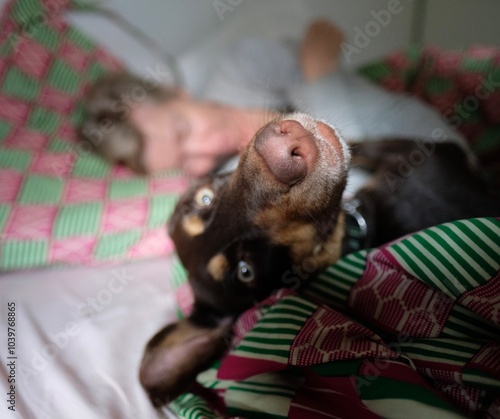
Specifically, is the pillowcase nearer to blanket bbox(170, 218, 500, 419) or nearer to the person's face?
the person's face

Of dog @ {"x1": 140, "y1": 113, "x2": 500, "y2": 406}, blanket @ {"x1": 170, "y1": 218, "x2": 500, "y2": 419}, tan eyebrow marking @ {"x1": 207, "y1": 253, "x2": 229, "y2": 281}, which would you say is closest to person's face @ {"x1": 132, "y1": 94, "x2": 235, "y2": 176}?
dog @ {"x1": 140, "y1": 113, "x2": 500, "y2": 406}

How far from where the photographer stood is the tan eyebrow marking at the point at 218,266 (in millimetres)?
1177

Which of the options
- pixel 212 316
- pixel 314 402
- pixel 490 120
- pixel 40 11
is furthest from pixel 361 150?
pixel 40 11

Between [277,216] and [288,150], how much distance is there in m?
0.23

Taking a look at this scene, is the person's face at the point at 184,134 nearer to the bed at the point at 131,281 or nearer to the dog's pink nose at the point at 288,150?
the bed at the point at 131,281

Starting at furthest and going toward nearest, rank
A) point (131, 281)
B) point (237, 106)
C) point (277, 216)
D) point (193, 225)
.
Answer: point (237, 106) < point (131, 281) < point (193, 225) < point (277, 216)

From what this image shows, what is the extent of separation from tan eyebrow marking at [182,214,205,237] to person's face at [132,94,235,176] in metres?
0.75

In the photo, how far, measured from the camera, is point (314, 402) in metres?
0.95

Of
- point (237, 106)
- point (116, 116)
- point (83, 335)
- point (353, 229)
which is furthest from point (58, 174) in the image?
point (353, 229)

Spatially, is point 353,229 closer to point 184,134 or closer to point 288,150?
point 288,150

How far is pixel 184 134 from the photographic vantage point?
2.16 metres

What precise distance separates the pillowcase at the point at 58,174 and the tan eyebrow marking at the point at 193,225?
0.93ft

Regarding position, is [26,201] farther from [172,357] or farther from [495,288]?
[495,288]

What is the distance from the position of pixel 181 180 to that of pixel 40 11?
1136 mm
